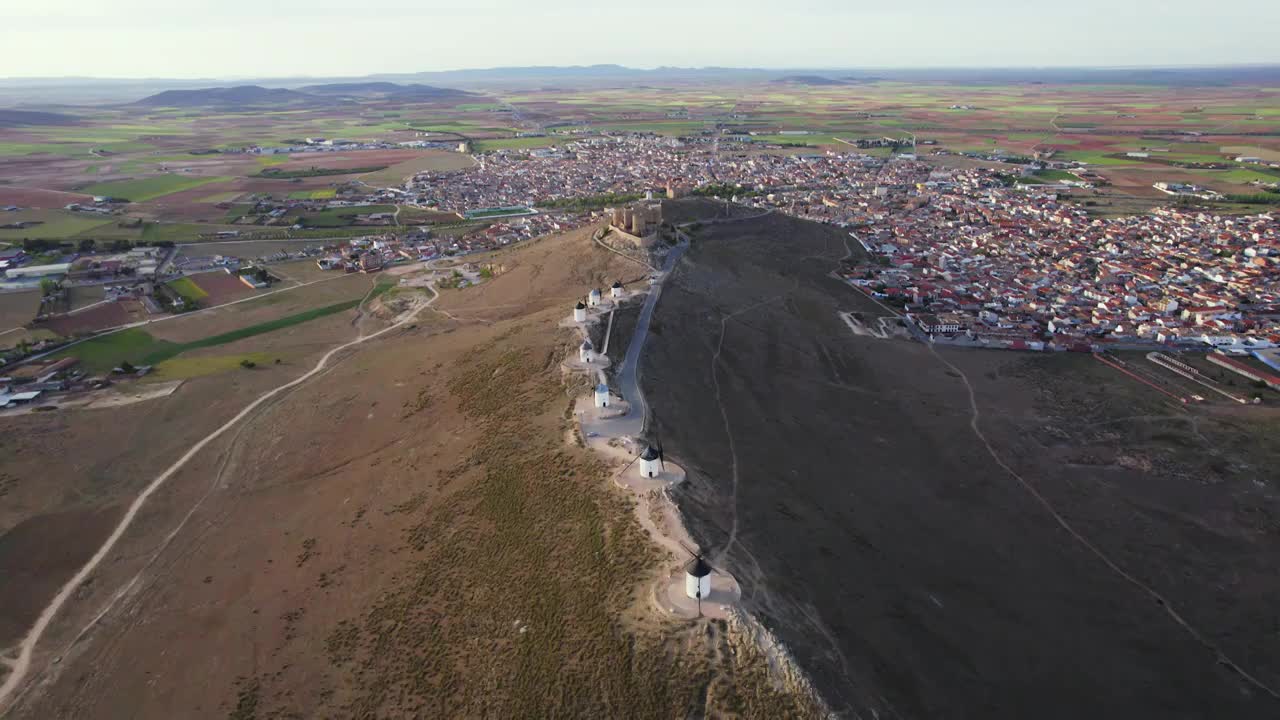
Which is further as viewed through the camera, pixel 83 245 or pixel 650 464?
pixel 83 245

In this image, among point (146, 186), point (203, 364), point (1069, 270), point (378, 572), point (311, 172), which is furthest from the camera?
point (311, 172)

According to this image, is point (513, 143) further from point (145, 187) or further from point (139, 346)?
point (139, 346)

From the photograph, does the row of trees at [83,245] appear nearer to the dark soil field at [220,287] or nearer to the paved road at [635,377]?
the dark soil field at [220,287]

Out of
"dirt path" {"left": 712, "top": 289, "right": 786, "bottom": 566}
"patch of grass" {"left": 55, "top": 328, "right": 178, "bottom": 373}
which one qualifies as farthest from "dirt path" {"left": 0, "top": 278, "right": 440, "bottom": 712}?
"dirt path" {"left": 712, "top": 289, "right": 786, "bottom": 566}

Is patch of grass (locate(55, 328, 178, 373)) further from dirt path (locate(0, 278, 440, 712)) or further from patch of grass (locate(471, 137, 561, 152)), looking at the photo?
patch of grass (locate(471, 137, 561, 152))

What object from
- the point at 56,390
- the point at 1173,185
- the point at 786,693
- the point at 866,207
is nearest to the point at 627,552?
the point at 786,693

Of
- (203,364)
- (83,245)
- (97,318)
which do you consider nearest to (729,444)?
(203,364)

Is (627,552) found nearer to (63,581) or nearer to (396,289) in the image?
(63,581)
